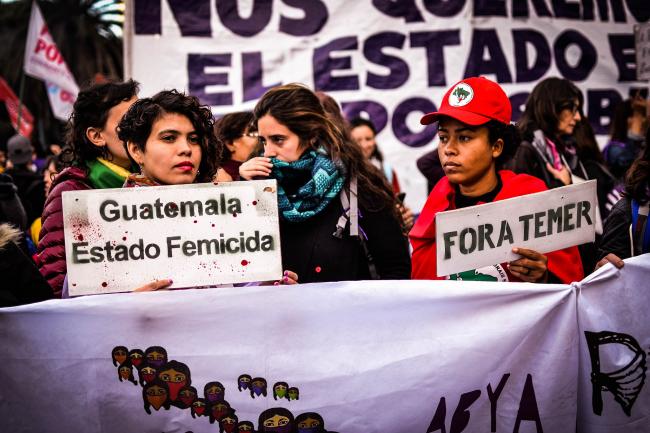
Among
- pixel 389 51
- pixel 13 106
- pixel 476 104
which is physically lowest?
pixel 476 104

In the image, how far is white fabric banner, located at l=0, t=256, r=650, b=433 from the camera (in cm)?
262

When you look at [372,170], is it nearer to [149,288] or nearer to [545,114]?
[149,288]

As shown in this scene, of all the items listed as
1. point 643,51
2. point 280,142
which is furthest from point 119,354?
point 643,51

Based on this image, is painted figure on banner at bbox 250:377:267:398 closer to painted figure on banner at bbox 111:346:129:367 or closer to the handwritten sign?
painted figure on banner at bbox 111:346:129:367

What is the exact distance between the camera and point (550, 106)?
523cm

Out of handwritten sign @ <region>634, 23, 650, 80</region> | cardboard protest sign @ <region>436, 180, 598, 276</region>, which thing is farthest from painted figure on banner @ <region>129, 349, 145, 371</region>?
handwritten sign @ <region>634, 23, 650, 80</region>

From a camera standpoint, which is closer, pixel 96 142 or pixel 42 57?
pixel 96 142

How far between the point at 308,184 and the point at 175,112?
0.65 meters

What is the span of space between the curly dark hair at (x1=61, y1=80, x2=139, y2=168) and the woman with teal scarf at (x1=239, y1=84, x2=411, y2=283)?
2.18ft

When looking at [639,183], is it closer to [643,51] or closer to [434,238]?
[434,238]

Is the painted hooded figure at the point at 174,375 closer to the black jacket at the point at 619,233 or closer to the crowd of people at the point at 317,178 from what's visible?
the crowd of people at the point at 317,178

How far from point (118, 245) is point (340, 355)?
0.81 meters

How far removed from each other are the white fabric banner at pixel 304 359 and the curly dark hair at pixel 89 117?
1120 mm

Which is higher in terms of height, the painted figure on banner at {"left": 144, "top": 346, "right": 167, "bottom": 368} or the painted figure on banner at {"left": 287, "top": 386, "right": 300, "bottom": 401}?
the painted figure on banner at {"left": 144, "top": 346, "right": 167, "bottom": 368}
